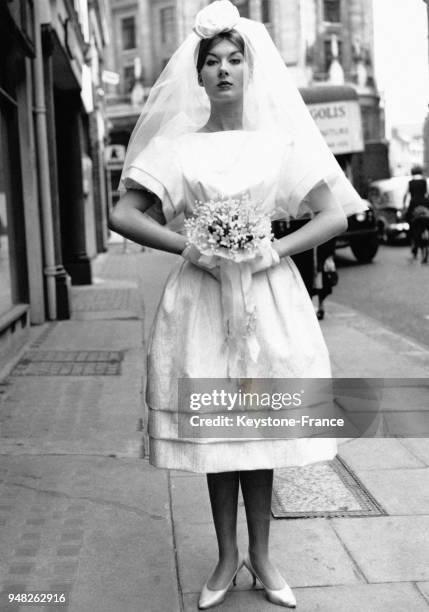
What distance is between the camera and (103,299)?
12.3 meters

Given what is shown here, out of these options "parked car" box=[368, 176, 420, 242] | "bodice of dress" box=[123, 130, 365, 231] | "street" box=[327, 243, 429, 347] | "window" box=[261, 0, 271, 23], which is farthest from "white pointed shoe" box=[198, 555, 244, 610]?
"window" box=[261, 0, 271, 23]

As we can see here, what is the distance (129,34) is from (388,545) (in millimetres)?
63747

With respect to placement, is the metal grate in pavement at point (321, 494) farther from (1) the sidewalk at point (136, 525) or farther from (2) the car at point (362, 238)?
(2) the car at point (362, 238)

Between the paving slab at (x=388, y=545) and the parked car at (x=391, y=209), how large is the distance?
1977 centimetres

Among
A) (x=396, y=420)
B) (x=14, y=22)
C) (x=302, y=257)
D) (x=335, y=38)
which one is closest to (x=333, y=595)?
(x=396, y=420)

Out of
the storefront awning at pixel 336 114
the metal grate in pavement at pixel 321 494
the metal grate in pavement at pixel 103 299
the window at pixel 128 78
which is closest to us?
the metal grate in pavement at pixel 321 494

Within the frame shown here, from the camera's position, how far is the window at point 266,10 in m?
55.8

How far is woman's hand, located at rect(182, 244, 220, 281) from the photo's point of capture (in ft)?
8.81

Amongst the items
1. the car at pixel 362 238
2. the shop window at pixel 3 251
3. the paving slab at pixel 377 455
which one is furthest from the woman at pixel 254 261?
the car at pixel 362 238

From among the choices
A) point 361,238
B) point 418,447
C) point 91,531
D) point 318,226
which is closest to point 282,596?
point 91,531

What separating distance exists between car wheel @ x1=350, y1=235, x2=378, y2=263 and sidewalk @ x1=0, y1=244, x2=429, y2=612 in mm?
12215

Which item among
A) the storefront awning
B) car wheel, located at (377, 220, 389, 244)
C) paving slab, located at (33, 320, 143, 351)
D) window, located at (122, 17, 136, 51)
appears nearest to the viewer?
paving slab, located at (33, 320, 143, 351)

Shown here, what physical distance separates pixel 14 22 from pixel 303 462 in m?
6.23

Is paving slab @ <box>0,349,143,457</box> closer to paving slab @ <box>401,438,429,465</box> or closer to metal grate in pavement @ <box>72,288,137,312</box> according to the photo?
paving slab @ <box>401,438,429,465</box>
